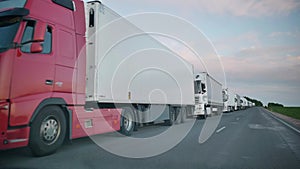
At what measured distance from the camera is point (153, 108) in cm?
1080

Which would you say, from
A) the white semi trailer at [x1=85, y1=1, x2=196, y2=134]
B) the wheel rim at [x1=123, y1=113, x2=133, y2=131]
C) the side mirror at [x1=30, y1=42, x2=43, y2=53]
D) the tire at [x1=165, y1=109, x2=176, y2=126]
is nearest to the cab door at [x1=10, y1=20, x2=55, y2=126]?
the side mirror at [x1=30, y1=42, x2=43, y2=53]

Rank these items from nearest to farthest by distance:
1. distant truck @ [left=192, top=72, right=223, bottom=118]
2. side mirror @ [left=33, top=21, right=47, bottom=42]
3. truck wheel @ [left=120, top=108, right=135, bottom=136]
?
side mirror @ [left=33, top=21, right=47, bottom=42], truck wheel @ [left=120, top=108, right=135, bottom=136], distant truck @ [left=192, top=72, right=223, bottom=118]

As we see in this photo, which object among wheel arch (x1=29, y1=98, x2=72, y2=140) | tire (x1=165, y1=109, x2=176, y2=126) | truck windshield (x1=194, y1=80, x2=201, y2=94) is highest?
truck windshield (x1=194, y1=80, x2=201, y2=94)

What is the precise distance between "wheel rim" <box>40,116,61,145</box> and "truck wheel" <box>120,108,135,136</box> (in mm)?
3045

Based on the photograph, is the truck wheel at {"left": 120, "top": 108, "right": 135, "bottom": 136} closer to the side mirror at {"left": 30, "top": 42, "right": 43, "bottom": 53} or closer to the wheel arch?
the wheel arch

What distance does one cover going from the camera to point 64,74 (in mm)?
5570

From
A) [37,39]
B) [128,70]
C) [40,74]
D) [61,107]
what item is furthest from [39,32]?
[128,70]

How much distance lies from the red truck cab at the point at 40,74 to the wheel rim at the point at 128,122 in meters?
2.39

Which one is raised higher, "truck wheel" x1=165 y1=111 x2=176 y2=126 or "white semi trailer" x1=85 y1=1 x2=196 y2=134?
"white semi trailer" x1=85 y1=1 x2=196 y2=134

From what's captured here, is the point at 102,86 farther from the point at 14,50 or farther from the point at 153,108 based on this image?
the point at 153,108

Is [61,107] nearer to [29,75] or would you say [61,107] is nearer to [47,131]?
[47,131]

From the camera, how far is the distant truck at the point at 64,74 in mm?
4457

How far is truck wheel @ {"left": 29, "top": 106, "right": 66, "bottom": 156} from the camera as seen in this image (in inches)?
188

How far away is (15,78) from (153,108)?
23.1ft
